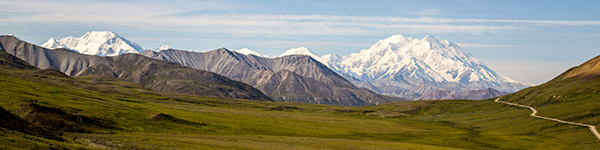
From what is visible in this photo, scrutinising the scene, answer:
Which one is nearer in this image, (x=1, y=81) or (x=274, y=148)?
(x=274, y=148)

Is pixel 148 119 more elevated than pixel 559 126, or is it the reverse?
pixel 559 126

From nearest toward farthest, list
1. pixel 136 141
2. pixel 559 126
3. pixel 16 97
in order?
pixel 136 141 < pixel 16 97 < pixel 559 126

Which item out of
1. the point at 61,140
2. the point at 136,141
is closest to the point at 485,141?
the point at 136,141

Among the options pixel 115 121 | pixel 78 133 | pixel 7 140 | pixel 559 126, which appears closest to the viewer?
pixel 7 140

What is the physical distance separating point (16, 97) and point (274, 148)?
86582 millimetres

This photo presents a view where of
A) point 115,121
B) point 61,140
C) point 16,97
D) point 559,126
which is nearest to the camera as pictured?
point 61,140

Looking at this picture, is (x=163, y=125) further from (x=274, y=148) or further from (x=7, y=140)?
(x=7, y=140)

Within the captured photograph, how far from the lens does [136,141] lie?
92312mm

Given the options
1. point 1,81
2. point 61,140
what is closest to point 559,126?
point 61,140

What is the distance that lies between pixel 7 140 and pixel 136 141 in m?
28.3

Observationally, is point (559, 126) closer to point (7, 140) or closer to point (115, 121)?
point (115, 121)

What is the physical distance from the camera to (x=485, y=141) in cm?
16700

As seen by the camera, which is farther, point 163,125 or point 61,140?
point 163,125

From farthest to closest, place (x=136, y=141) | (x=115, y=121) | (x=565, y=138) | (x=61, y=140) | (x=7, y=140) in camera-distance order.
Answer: (x=565, y=138)
(x=115, y=121)
(x=136, y=141)
(x=61, y=140)
(x=7, y=140)
